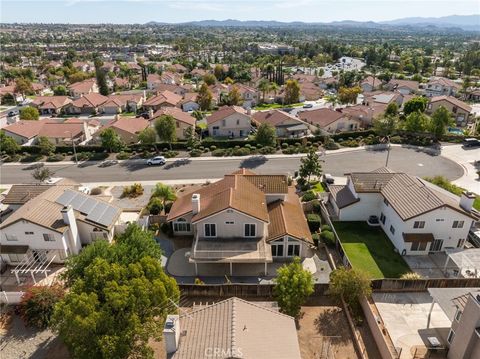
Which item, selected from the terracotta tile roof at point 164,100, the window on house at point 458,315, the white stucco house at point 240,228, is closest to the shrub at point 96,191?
the white stucco house at point 240,228

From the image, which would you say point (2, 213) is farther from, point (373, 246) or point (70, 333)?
point (373, 246)

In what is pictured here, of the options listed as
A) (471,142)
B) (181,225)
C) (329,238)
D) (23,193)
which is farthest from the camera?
(471,142)

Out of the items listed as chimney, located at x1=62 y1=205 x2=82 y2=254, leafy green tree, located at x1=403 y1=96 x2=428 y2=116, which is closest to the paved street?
chimney, located at x1=62 y1=205 x2=82 y2=254

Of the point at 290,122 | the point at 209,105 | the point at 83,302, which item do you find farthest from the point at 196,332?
the point at 209,105

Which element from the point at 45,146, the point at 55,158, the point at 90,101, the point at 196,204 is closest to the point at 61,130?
the point at 45,146

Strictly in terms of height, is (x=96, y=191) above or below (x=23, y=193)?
below

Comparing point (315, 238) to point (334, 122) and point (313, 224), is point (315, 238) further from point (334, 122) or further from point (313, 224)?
point (334, 122)

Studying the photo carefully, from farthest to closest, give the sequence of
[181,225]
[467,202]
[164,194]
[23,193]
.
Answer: [164,194] → [23,193] → [181,225] → [467,202]
